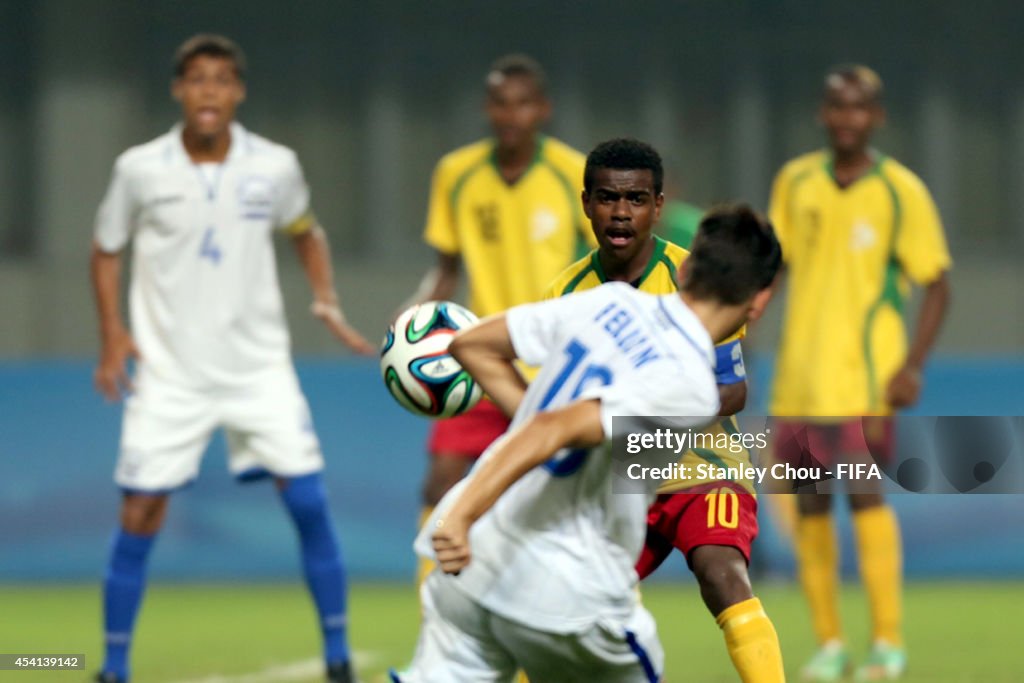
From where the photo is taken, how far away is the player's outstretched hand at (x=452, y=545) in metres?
3.48

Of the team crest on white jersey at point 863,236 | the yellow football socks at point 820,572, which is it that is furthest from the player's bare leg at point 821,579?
the team crest on white jersey at point 863,236

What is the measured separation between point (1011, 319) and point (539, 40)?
13.6 ft

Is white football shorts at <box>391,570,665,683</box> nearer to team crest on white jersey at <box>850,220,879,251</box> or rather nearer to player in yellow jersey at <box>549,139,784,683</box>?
player in yellow jersey at <box>549,139,784,683</box>

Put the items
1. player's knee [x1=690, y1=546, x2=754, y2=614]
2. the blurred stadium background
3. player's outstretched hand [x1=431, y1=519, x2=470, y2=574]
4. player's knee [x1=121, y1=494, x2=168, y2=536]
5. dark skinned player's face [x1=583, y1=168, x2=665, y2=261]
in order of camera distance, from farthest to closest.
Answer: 1. the blurred stadium background
2. player's knee [x1=121, y1=494, x2=168, y2=536]
3. dark skinned player's face [x1=583, y1=168, x2=665, y2=261]
4. player's knee [x1=690, y1=546, x2=754, y2=614]
5. player's outstretched hand [x1=431, y1=519, x2=470, y2=574]

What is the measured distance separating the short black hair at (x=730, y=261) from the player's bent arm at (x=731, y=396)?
1.04 meters

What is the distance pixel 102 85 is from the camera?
1509 centimetres

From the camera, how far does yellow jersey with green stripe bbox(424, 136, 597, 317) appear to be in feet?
23.4

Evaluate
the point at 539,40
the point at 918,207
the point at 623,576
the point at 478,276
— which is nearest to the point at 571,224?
the point at 478,276

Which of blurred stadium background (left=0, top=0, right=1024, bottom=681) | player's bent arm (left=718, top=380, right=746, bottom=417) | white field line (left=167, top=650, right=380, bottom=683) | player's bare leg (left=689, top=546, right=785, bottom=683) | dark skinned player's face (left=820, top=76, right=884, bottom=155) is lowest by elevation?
white field line (left=167, top=650, right=380, bottom=683)

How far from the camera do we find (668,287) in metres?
4.97

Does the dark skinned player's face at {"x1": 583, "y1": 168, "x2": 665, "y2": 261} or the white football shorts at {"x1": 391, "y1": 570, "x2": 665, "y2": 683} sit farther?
the dark skinned player's face at {"x1": 583, "y1": 168, "x2": 665, "y2": 261}

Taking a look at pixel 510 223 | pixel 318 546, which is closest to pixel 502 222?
pixel 510 223

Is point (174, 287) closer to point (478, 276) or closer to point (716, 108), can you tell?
point (478, 276)

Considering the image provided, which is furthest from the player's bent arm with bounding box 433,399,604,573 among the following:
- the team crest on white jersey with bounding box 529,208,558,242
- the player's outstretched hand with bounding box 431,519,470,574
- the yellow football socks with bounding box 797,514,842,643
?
the yellow football socks with bounding box 797,514,842,643
